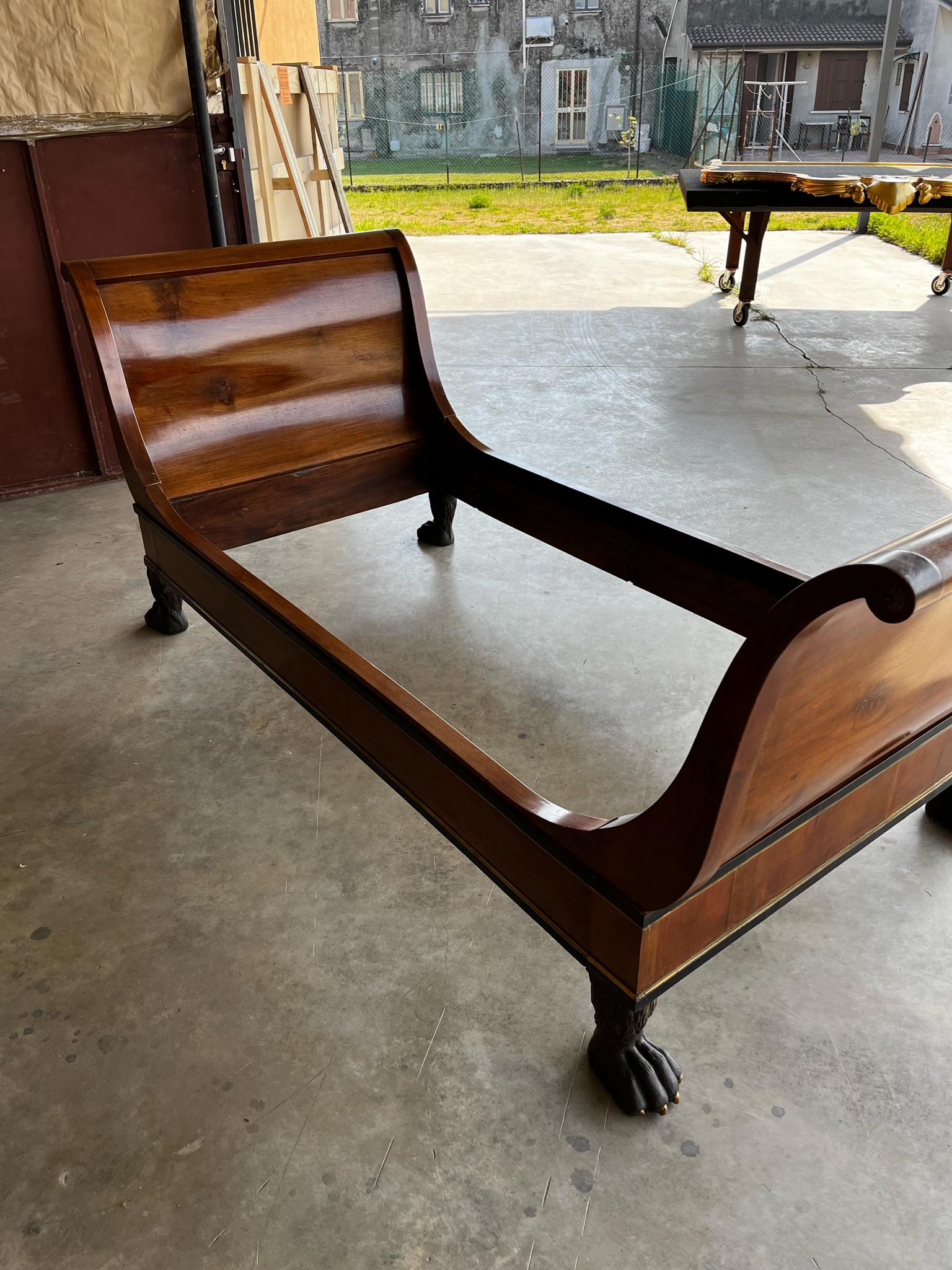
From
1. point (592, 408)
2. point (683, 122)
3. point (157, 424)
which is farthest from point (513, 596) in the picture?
point (683, 122)

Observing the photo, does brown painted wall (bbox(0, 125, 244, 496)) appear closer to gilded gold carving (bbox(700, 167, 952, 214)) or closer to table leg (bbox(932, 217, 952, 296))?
gilded gold carving (bbox(700, 167, 952, 214))

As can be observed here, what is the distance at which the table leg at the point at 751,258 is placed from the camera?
5.33 metres

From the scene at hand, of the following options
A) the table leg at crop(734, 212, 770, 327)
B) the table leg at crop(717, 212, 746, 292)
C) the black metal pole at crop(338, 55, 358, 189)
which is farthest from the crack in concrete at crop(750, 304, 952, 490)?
the black metal pole at crop(338, 55, 358, 189)

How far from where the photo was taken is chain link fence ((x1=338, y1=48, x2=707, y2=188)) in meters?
15.0

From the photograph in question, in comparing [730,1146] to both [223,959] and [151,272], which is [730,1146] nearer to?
[223,959]

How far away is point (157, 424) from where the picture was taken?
2273 mm

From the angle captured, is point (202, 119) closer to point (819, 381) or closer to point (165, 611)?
point (165, 611)

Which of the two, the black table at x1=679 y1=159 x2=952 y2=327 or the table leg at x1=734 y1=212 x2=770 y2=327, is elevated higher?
the black table at x1=679 y1=159 x2=952 y2=327

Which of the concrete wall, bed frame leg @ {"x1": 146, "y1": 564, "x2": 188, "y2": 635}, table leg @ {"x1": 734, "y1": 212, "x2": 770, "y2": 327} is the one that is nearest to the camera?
bed frame leg @ {"x1": 146, "y1": 564, "x2": 188, "y2": 635}

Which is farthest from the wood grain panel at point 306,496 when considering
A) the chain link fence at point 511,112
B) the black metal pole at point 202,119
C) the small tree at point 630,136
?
the small tree at point 630,136

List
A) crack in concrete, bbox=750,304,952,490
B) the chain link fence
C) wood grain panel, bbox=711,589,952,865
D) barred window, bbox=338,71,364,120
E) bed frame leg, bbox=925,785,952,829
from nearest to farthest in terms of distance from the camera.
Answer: wood grain panel, bbox=711,589,952,865
bed frame leg, bbox=925,785,952,829
crack in concrete, bbox=750,304,952,490
the chain link fence
barred window, bbox=338,71,364,120

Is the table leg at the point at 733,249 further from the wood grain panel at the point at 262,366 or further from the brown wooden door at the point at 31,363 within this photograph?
the brown wooden door at the point at 31,363

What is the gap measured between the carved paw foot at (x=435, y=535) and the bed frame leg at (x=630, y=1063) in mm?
1913

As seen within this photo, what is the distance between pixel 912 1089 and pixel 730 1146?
289 mm
